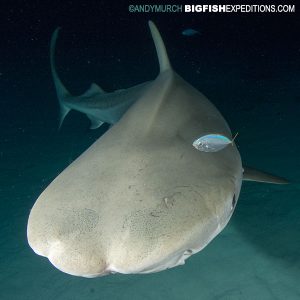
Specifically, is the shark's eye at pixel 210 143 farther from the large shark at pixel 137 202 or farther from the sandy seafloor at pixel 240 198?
the sandy seafloor at pixel 240 198

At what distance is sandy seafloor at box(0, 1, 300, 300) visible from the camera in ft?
14.3

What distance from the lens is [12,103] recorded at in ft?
42.0

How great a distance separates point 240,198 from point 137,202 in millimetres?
4566

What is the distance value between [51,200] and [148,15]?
107 feet

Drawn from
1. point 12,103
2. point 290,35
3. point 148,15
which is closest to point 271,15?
point 290,35

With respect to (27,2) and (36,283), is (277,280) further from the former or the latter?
(27,2)

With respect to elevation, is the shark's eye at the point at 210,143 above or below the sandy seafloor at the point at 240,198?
above

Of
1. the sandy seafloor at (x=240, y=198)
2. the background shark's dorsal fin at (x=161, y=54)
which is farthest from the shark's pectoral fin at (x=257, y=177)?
the sandy seafloor at (x=240, y=198)

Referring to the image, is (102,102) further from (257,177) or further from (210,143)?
(210,143)

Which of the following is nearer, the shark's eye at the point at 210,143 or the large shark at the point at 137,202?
the large shark at the point at 137,202

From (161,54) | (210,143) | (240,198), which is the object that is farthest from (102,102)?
(240,198)

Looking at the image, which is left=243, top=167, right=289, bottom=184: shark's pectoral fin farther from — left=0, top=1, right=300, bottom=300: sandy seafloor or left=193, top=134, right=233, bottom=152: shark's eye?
left=0, top=1, right=300, bottom=300: sandy seafloor

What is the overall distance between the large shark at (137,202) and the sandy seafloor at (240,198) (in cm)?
273

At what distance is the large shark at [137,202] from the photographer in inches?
53.6
